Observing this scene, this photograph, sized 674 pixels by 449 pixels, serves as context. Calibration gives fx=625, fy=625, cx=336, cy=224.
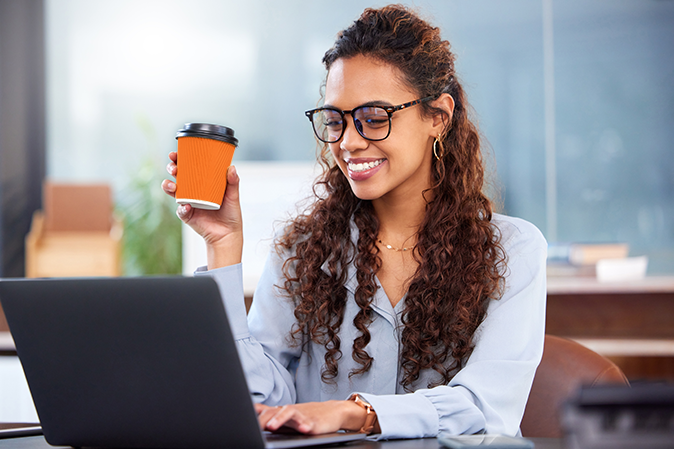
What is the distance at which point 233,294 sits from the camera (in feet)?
3.72

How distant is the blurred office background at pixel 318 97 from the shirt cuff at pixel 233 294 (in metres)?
2.70

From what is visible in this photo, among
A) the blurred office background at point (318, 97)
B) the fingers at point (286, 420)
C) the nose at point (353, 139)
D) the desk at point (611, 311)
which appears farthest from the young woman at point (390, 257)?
the blurred office background at point (318, 97)

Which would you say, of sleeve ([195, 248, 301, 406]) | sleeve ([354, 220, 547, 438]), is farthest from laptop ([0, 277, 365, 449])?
sleeve ([195, 248, 301, 406])

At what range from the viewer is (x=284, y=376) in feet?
4.21

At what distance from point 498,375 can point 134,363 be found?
590 mm

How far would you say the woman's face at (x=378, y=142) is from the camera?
123 centimetres

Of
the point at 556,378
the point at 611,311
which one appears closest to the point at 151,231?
the point at 611,311

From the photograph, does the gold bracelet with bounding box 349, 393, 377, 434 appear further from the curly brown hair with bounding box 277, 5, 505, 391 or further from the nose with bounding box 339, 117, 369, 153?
the nose with bounding box 339, 117, 369, 153

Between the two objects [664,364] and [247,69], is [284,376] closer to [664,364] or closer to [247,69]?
[664,364]

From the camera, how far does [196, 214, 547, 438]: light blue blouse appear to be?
3.00 feet

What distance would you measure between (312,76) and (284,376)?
3.24 metres

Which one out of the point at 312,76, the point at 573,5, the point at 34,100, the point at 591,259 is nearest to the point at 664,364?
the point at 591,259

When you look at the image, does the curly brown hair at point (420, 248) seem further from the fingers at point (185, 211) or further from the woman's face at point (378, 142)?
the fingers at point (185, 211)

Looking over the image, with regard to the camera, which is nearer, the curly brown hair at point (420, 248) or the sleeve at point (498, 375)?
the sleeve at point (498, 375)
